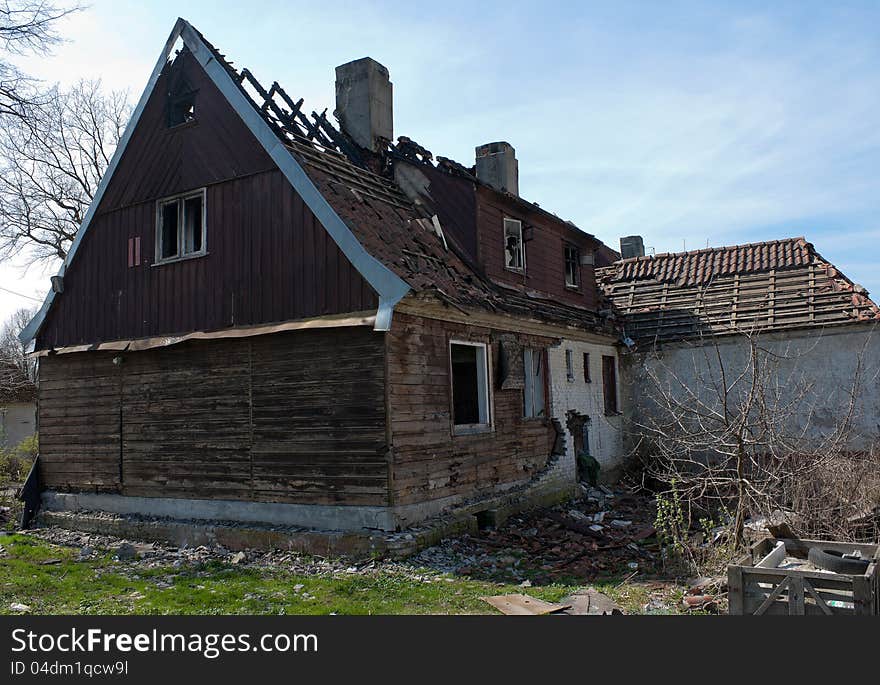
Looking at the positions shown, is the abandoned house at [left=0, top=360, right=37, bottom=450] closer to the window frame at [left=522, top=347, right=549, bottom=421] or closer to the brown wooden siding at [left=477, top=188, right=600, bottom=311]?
the brown wooden siding at [left=477, top=188, right=600, bottom=311]

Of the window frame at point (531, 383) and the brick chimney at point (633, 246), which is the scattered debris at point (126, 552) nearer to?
the window frame at point (531, 383)

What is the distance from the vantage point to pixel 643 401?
65.3 ft

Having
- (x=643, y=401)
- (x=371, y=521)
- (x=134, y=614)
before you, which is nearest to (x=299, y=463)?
(x=371, y=521)

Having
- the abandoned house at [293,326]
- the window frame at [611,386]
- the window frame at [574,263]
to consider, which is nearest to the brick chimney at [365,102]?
the abandoned house at [293,326]

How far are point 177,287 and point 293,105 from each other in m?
4.20

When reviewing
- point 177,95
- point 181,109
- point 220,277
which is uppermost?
point 177,95

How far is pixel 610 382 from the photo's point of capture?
19.5 m

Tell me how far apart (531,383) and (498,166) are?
539 cm

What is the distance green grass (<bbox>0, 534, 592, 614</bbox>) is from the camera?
26.4ft

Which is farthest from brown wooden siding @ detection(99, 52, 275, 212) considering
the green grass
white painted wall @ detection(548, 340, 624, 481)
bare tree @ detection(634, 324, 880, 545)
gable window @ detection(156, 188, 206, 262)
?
bare tree @ detection(634, 324, 880, 545)

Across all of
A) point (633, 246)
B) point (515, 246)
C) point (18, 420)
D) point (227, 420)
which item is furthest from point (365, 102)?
point (18, 420)

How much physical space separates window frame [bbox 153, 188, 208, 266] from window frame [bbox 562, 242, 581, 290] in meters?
8.74

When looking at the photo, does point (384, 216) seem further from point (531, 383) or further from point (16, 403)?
point (16, 403)

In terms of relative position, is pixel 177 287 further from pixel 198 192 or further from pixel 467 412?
pixel 467 412
